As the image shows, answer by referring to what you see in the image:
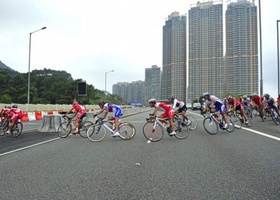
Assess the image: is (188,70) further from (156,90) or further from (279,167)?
(279,167)

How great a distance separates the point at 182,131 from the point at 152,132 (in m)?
1.53

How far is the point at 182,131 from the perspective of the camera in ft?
38.3

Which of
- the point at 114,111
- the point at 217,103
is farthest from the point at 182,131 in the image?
the point at 114,111

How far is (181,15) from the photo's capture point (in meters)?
92.4

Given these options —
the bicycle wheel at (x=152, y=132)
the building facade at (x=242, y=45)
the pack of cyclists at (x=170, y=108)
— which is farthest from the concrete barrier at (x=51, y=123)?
the building facade at (x=242, y=45)

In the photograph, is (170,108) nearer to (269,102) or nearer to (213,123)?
(213,123)

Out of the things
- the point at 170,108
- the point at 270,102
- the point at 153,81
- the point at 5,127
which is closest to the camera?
the point at 170,108

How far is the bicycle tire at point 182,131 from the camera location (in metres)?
11.5

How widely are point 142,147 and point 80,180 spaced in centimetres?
427

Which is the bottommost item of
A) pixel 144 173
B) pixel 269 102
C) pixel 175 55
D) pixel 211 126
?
pixel 144 173

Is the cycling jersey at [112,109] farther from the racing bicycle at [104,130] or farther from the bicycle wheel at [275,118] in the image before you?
the bicycle wheel at [275,118]

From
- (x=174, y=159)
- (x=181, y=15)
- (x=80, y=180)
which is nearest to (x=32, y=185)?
(x=80, y=180)

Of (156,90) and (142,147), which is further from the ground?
(156,90)

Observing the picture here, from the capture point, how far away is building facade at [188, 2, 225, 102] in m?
74.4
